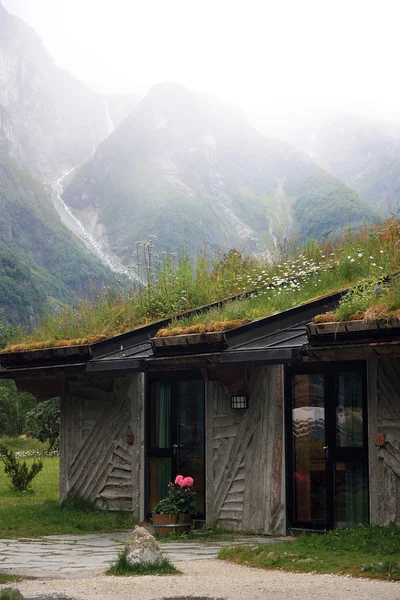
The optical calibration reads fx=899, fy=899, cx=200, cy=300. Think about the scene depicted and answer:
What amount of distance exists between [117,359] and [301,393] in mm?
2924

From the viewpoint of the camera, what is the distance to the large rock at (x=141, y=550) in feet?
28.0

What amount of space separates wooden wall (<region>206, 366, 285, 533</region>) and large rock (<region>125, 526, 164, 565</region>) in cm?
357

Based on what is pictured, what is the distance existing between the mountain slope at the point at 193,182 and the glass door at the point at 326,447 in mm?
81072

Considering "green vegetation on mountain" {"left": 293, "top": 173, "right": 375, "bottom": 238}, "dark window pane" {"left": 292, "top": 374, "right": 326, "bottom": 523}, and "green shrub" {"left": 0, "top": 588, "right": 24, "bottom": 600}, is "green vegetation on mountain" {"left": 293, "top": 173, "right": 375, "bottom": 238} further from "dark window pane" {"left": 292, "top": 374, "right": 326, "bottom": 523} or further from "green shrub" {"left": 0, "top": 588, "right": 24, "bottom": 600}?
"green shrub" {"left": 0, "top": 588, "right": 24, "bottom": 600}

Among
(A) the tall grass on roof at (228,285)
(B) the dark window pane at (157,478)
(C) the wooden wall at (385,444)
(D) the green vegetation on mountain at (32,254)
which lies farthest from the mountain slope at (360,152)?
(C) the wooden wall at (385,444)

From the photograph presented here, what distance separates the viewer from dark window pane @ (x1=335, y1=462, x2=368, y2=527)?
36.5ft

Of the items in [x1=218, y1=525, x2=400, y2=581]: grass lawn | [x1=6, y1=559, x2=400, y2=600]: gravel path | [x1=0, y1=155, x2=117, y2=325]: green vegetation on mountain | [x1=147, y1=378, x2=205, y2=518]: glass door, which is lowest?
[x1=6, y1=559, x2=400, y2=600]: gravel path

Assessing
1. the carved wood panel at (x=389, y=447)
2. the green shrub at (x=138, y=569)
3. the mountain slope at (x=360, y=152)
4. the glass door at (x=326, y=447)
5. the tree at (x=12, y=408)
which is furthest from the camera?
the mountain slope at (x=360, y=152)

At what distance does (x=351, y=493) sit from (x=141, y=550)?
3.63m

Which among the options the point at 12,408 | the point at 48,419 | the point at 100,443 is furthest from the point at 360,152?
the point at 100,443

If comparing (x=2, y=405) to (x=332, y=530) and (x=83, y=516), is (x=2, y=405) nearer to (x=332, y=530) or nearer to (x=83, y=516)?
(x=83, y=516)

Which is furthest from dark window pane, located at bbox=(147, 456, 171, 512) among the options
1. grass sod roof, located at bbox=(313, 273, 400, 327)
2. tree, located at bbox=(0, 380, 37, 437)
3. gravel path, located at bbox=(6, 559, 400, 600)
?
tree, located at bbox=(0, 380, 37, 437)

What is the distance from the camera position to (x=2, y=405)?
4012 cm

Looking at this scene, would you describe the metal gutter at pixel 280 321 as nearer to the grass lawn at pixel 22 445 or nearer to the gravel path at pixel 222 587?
the gravel path at pixel 222 587
